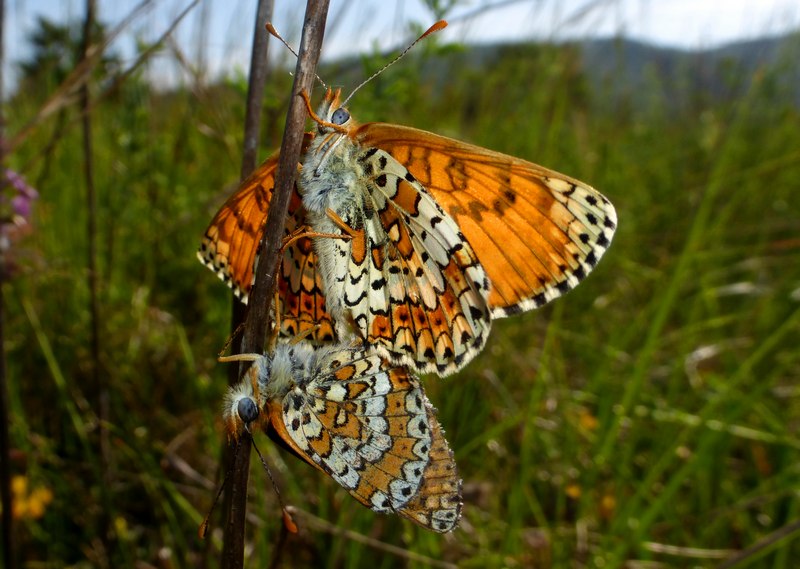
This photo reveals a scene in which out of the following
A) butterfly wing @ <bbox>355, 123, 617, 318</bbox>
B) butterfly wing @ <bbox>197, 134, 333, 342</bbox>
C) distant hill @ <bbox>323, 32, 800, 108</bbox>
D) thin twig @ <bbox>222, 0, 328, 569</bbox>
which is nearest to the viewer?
thin twig @ <bbox>222, 0, 328, 569</bbox>

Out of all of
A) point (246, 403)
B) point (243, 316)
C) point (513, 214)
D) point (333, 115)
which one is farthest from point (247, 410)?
point (513, 214)

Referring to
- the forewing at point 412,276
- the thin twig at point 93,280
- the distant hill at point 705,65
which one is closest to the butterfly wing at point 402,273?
the forewing at point 412,276

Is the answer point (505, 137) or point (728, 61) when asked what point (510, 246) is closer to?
point (505, 137)

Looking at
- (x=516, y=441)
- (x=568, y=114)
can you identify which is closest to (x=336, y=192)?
(x=516, y=441)

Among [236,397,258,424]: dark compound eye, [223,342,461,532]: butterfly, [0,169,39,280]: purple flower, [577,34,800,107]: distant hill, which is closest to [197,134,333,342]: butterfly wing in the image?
[223,342,461,532]: butterfly

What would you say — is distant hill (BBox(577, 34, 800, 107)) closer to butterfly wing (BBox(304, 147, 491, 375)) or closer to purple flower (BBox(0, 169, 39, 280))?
butterfly wing (BBox(304, 147, 491, 375))

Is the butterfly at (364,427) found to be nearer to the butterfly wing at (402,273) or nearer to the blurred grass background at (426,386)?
the butterfly wing at (402,273)
